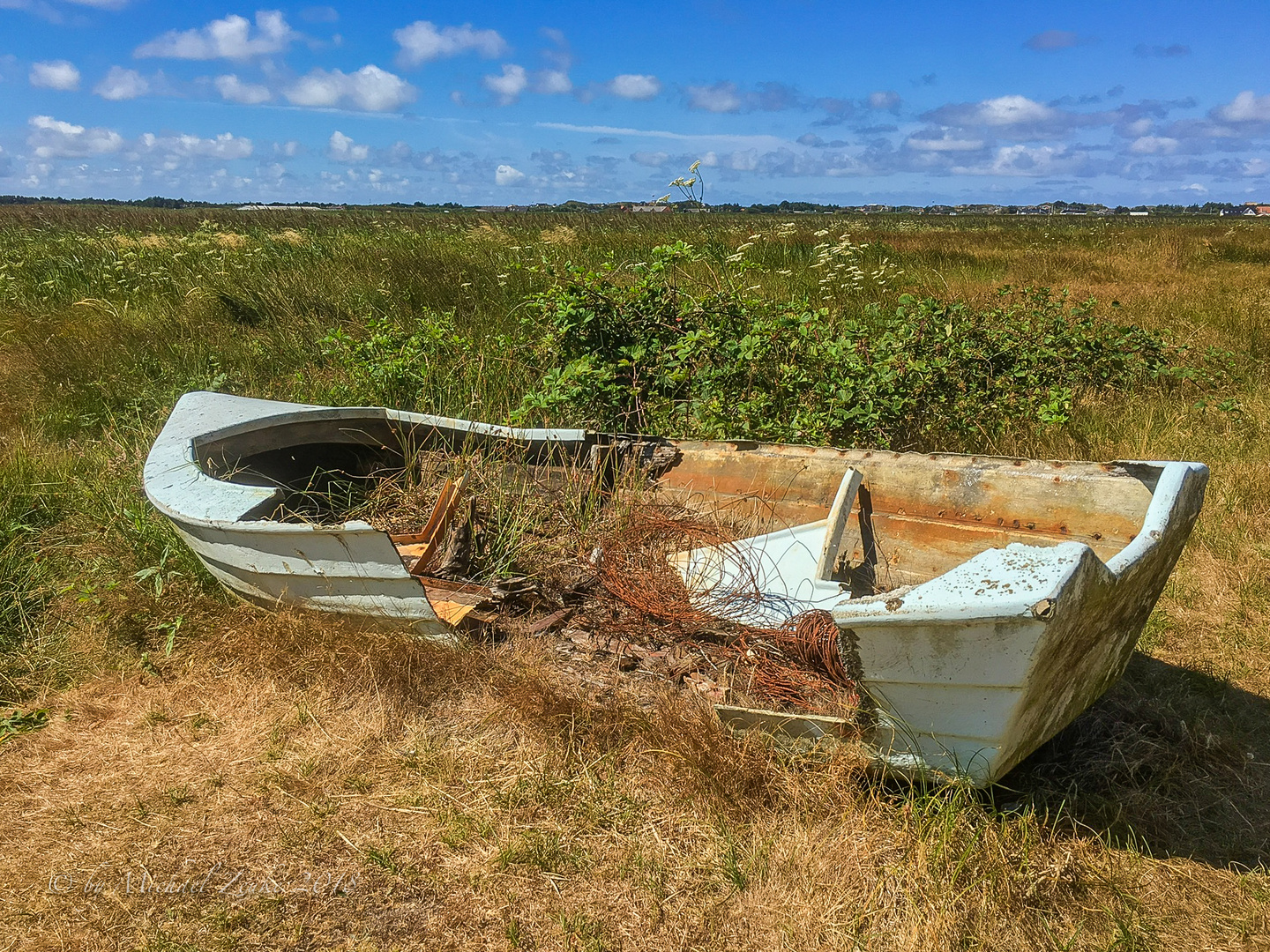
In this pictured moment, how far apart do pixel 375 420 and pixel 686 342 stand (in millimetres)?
1888

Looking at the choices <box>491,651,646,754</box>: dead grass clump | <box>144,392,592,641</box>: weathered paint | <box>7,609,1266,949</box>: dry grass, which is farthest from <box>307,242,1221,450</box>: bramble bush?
<box>7,609,1266,949</box>: dry grass

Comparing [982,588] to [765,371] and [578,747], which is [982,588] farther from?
[765,371]

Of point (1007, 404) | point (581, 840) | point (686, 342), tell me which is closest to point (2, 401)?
point (686, 342)

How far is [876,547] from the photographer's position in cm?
375

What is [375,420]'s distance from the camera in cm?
455

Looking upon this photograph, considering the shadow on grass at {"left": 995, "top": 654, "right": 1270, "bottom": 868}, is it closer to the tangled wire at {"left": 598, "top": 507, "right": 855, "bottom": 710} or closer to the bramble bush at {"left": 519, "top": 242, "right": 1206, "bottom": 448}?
the tangled wire at {"left": 598, "top": 507, "right": 855, "bottom": 710}

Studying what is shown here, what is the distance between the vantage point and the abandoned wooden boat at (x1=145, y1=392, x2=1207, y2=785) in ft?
7.02

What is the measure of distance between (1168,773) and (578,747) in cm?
212

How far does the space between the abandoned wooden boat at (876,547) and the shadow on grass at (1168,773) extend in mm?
485

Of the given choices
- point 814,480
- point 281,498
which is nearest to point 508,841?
point 281,498

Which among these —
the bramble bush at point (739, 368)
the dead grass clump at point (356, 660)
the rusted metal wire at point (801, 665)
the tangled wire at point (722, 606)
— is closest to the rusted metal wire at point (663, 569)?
the tangled wire at point (722, 606)

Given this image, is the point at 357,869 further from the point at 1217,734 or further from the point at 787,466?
the point at 1217,734

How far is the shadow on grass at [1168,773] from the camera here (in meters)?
2.72

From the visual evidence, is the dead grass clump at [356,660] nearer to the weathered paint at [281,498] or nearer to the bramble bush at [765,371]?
the weathered paint at [281,498]
